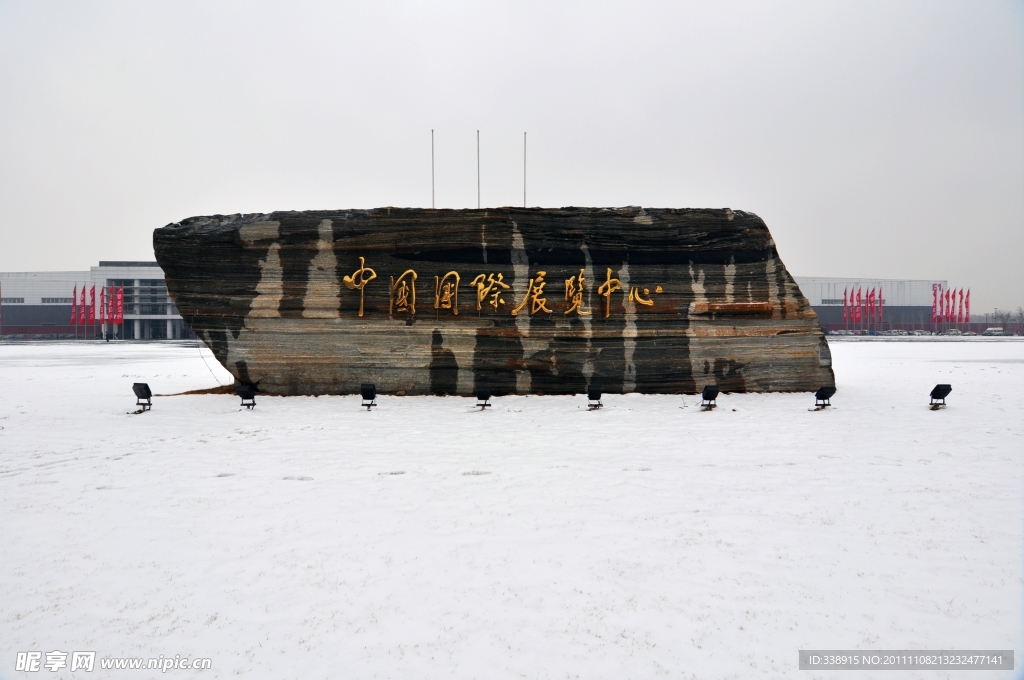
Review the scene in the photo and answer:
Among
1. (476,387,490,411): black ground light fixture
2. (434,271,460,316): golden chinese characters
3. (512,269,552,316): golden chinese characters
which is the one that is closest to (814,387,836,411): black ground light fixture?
(512,269,552,316): golden chinese characters

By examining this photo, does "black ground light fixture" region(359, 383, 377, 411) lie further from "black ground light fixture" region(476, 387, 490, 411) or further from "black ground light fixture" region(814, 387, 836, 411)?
"black ground light fixture" region(814, 387, 836, 411)

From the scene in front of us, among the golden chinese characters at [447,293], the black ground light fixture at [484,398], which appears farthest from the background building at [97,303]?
the black ground light fixture at [484,398]

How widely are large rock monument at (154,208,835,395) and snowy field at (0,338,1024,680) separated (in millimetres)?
4675

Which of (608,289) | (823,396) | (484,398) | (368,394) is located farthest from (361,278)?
(823,396)

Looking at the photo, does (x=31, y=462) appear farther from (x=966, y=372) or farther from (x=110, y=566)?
(x=966, y=372)

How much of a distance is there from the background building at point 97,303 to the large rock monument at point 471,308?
64.6 metres

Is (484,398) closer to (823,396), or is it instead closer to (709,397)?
(709,397)

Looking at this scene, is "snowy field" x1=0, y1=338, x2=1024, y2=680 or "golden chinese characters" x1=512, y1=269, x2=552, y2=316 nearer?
"snowy field" x1=0, y1=338, x2=1024, y2=680

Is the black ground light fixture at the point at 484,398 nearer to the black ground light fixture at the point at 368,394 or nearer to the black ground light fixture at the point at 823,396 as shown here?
the black ground light fixture at the point at 368,394

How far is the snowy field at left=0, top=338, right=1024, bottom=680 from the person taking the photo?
3471mm

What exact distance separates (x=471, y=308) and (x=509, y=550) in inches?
400

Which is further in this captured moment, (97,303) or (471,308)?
(97,303)

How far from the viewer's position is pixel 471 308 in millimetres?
14539

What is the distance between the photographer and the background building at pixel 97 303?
70.3 m
